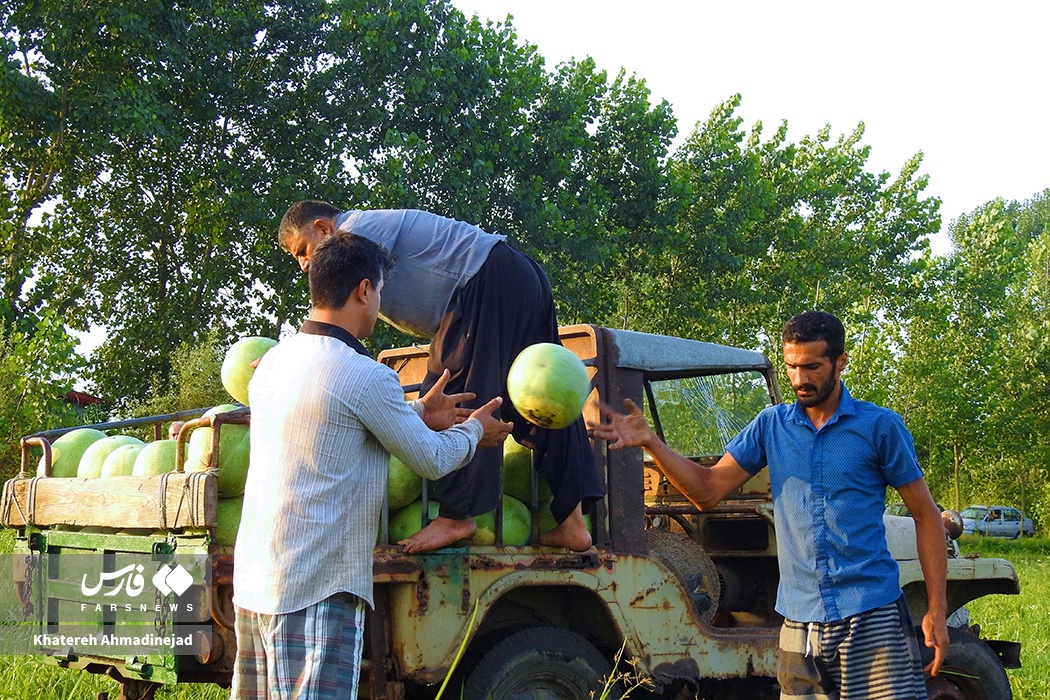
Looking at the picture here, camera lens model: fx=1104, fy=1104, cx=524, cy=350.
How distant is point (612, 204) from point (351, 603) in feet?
65.7

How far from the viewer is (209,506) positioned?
390 cm

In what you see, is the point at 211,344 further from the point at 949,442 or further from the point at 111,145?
the point at 949,442

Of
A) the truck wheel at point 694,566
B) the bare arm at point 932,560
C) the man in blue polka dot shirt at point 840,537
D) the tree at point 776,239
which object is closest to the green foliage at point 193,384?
the tree at point 776,239

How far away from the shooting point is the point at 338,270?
315 cm

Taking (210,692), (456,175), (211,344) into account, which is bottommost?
(210,692)

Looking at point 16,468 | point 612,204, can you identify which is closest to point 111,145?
point 16,468

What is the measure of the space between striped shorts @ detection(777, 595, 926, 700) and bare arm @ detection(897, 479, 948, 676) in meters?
0.07

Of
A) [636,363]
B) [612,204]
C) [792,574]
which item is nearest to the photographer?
[792,574]

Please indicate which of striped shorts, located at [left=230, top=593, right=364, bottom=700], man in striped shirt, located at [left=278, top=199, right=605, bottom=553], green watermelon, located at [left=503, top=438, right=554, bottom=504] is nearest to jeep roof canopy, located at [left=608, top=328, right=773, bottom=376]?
man in striped shirt, located at [left=278, top=199, right=605, bottom=553]

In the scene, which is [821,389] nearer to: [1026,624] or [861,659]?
[861,659]

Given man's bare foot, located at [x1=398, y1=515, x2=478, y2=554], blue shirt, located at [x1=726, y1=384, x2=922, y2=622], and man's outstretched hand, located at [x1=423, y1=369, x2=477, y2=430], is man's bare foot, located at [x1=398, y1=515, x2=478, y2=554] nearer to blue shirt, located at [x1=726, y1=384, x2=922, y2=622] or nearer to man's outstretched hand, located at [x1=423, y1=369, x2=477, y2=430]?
man's outstretched hand, located at [x1=423, y1=369, x2=477, y2=430]

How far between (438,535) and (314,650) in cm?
136

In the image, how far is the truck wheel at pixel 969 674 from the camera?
5855mm

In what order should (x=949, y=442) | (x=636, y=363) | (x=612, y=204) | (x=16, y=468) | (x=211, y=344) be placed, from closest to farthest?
(x=636, y=363) → (x=16, y=468) → (x=211, y=344) → (x=612, y=204) → (x=949, y=442)
